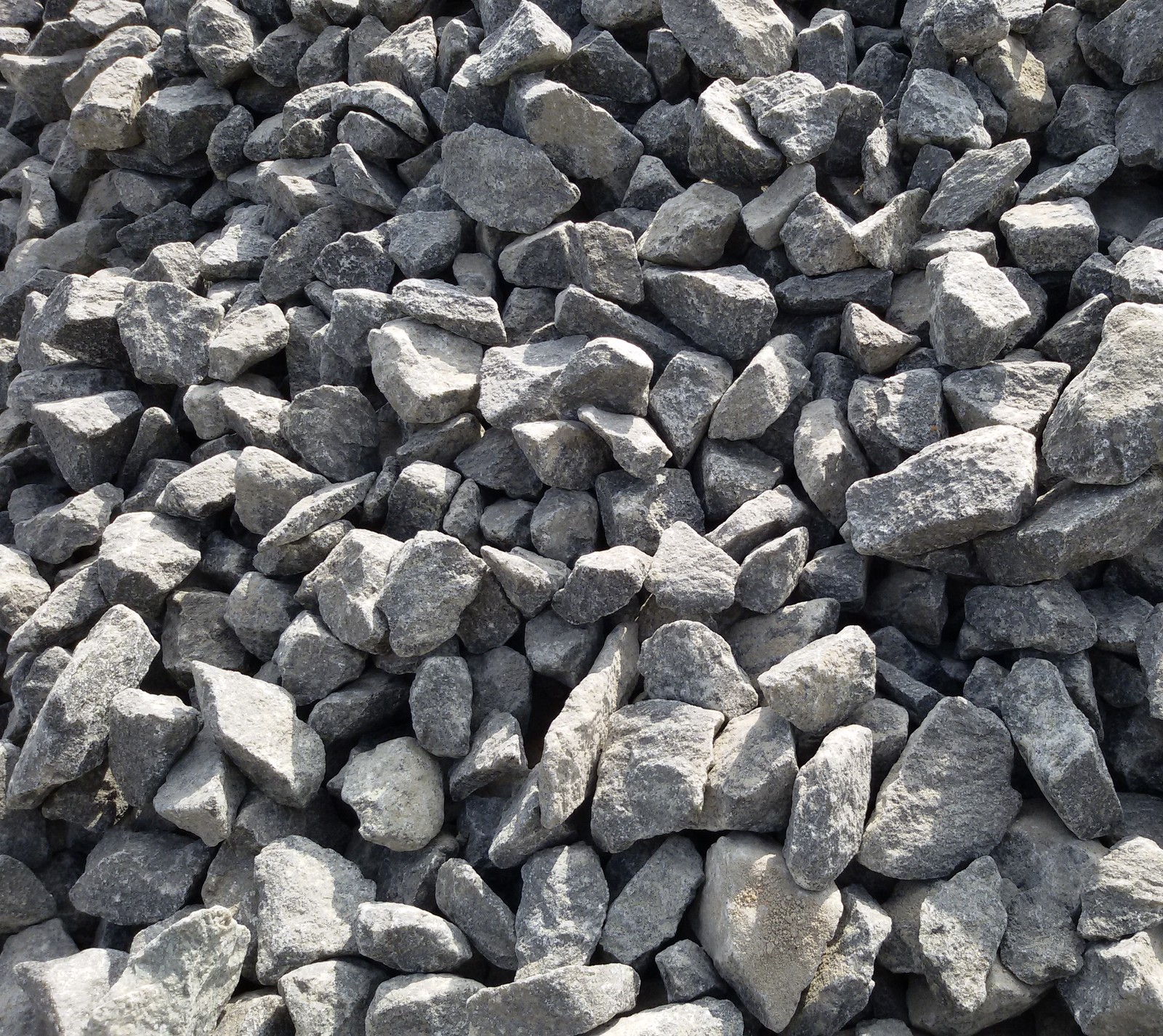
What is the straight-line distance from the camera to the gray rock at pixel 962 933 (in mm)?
1959

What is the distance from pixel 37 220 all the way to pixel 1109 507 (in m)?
4.00

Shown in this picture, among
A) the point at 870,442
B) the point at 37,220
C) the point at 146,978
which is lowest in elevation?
the point at 146,978

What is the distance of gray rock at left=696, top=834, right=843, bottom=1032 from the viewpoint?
77.8 inches

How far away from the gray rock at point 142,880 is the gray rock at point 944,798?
4.87 ft

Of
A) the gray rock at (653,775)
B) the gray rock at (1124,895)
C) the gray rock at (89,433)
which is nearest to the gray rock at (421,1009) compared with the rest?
the gray rock at (653,775)

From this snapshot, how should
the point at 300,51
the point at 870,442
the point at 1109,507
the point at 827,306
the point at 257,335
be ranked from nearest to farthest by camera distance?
the point at 1109,507 → the point at 870,442 → the point at 827,306 → the point at 257,335 → the point at 300,51

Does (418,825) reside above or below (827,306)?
below

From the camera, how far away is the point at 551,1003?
191cm

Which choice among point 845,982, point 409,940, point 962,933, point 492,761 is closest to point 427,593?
point 492,761

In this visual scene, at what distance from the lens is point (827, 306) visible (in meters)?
2.86

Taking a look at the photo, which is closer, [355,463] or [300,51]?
[355,463]

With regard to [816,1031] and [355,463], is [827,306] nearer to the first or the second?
[355,463]

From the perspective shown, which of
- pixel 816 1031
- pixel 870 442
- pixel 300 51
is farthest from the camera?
pixel 300 51

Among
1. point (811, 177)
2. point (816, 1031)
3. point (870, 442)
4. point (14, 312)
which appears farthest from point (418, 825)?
point (14, 312)
